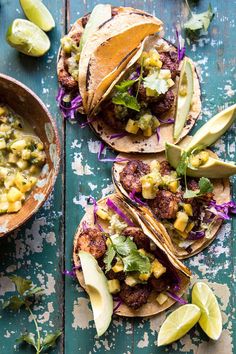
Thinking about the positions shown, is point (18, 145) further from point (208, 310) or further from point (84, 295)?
point (208, 310)

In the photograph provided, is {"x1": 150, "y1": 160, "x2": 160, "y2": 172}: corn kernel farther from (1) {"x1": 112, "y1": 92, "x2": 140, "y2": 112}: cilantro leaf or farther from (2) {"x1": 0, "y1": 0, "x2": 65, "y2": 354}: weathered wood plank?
(2) {"x1": 0, "y1": 0, "x2": 65, "y2": 354}: weathered wood plank

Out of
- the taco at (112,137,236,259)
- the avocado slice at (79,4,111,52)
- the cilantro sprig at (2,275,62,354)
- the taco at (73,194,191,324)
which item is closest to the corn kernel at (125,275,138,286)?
the taco at (73,194,191,324)

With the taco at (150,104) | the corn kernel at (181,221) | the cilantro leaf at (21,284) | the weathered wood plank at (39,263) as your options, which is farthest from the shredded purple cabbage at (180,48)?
the cilantro leaf at (21,284)

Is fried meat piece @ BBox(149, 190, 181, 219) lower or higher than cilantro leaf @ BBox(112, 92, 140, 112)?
lower

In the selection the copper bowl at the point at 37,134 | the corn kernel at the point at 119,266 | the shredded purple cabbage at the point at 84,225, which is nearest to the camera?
the copper bowl at the point at 37,134

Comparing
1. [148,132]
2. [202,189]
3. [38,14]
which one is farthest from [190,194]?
[38,14]

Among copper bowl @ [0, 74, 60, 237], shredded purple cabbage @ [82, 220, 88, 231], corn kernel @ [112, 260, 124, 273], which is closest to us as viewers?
copper bowl @ [0, 74, 60, 237]

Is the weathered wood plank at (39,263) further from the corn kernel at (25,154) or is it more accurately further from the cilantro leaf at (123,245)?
the cilantro leaf at (123,245)
